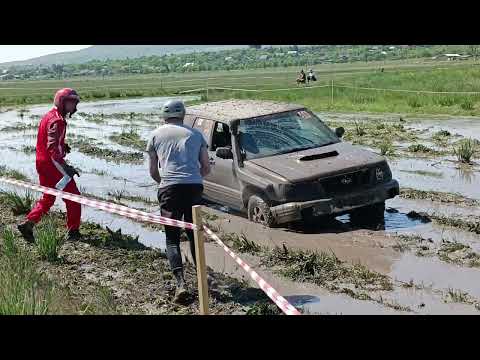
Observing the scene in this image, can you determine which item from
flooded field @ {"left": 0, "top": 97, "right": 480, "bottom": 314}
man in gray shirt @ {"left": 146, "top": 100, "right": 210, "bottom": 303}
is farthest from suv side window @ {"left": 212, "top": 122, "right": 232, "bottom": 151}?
man in gray shirt @ {"left": 146, "top": 100, "right": 210, "bottom": 303}

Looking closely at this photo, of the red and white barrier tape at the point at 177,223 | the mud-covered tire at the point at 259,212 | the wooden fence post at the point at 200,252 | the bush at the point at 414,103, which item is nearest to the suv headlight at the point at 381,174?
the mud-covered tire at the point at 259,212

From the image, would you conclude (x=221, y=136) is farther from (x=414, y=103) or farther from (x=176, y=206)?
(x=414, y=103)

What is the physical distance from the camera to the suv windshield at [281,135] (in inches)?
404

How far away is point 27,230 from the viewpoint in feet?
29.1

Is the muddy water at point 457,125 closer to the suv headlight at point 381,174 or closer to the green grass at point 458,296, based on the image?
the suv headlight at point 381,174

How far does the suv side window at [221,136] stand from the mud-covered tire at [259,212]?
122 cm

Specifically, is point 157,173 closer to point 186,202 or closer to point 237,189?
point 186,202

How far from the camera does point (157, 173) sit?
23.3 ft

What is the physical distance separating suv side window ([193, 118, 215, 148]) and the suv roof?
0.27ft

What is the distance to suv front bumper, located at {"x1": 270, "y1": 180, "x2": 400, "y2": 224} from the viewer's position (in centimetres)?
912

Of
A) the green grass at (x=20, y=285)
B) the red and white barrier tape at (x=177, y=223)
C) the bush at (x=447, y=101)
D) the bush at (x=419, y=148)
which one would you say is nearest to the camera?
the red and white barrier tape at (x=177, y=223)

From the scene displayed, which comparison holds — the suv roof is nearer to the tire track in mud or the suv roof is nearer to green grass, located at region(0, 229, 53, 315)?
the tire track in mud
